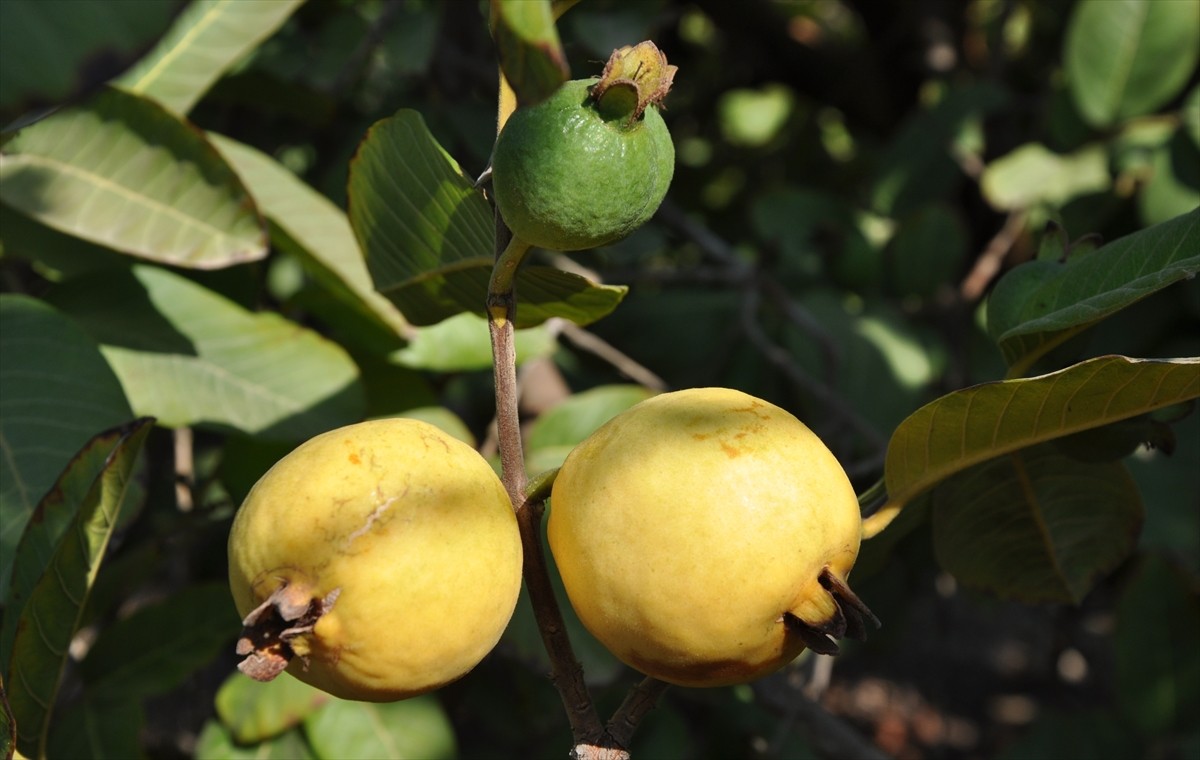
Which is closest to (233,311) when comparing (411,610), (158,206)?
(158,206)

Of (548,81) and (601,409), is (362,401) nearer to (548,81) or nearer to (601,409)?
(601,409)

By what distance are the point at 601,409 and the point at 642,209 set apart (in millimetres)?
661

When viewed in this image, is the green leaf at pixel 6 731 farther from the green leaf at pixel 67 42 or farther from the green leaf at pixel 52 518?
the green leaf at pixel 67 42

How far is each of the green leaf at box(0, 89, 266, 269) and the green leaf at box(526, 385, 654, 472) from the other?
42 cm

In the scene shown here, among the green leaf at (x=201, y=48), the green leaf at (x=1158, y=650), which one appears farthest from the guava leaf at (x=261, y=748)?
the green leaf at (x=1158, y=650)

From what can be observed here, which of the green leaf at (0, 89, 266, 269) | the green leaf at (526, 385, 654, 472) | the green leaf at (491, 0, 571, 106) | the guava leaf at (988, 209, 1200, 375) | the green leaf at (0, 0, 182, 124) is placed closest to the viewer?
the green leaf at (491, 0, 571, 106)

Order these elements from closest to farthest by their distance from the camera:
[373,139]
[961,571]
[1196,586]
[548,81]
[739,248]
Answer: [548,81] → [373,139] → [961,571] → [1196,586] → [739,248]

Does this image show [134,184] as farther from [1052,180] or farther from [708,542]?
[1052,180]

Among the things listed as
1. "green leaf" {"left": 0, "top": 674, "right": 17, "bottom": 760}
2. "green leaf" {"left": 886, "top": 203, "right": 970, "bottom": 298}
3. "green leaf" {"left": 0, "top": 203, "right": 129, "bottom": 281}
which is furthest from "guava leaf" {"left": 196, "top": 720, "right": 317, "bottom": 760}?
"green leaf" {"left": 886, "top": 203, "right": 970, "bottom": 298}

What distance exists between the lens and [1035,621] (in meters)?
3.30

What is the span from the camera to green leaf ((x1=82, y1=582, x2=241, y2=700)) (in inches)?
45.0

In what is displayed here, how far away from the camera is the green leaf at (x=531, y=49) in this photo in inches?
18.5

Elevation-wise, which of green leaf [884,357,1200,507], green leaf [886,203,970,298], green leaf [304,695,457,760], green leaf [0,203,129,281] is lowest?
green leaf [304,695,457,760]

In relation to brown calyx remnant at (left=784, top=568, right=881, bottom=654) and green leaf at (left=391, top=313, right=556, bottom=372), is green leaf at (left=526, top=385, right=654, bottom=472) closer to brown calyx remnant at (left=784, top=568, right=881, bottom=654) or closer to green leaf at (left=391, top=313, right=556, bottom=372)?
green leaf at (left=391, top=313, right=556, bottom=372)
